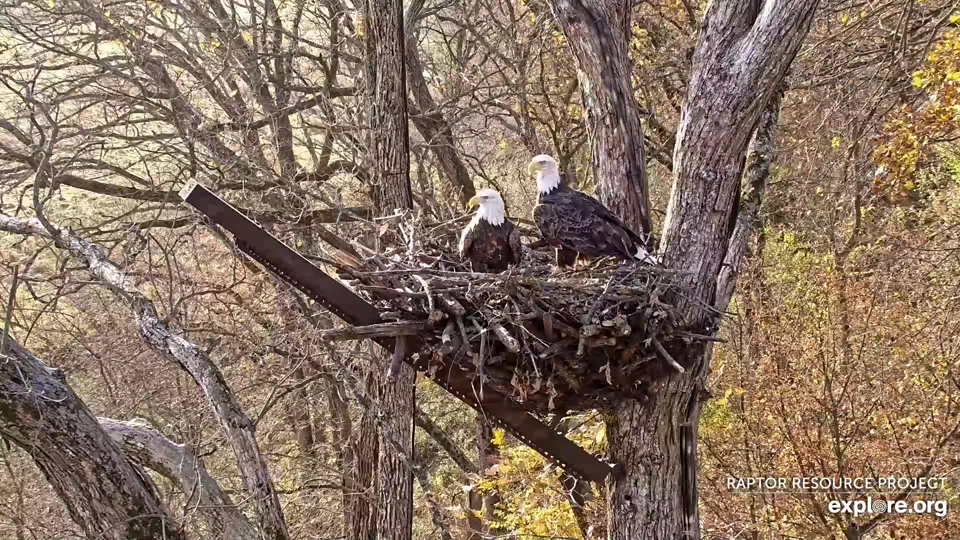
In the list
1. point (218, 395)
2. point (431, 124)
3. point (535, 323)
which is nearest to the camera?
point (535, 323)

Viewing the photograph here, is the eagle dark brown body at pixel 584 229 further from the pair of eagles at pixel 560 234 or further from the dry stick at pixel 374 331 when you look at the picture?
the dry stick at pixel 374 331

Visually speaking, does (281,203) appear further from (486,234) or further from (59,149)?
(486,234)

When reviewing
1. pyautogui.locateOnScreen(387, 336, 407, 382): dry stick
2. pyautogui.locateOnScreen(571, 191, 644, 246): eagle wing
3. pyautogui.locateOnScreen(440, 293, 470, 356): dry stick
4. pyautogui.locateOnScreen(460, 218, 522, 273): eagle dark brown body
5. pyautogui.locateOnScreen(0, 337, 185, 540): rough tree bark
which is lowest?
pyautogui.locateOnScreen(0, 337, 185, 540): rough tree bark

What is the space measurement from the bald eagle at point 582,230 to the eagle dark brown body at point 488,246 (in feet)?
1.19

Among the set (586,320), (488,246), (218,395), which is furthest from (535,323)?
(218,395)

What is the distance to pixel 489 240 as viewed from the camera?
423 cm

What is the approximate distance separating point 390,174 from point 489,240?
4.48ft

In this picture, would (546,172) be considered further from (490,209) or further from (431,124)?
(431,124)

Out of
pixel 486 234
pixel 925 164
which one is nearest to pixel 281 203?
pixel 486 234

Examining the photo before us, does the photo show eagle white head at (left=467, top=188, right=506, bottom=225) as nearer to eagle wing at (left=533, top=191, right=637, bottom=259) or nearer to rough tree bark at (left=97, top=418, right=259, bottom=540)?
eagle wing at (left=533, top=191, right=637, bottom=259)

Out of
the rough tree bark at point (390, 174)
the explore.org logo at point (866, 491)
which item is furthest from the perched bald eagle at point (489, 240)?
A: the explore.org logo at point (866, 491)

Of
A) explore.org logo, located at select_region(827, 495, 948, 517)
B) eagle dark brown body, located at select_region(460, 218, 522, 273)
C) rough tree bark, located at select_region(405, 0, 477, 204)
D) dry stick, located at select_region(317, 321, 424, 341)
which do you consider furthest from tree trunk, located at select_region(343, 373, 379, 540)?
Answer: explore.org logo, located at select_region(827, 495, 948, 517)

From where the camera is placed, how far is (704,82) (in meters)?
4.19

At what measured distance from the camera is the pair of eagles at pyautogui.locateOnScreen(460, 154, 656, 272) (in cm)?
423
